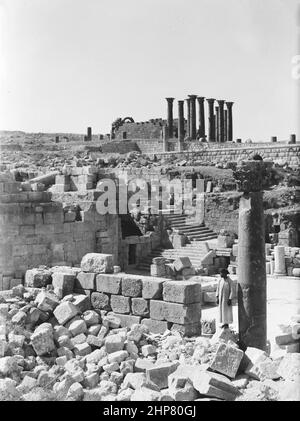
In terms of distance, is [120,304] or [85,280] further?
[85,280]

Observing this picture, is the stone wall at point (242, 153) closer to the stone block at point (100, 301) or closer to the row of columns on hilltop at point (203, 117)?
the row of columns on hilltop at point (203, 117)

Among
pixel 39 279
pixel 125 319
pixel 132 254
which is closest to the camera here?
pixel 125 319

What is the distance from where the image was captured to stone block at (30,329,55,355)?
8.48 m

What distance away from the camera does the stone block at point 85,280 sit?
10.6 m

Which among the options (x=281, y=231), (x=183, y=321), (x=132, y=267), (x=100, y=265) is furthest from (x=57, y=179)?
(x=183, y=321)

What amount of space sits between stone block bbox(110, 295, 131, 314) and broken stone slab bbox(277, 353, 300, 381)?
3.46 m

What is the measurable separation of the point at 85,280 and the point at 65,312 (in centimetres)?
129

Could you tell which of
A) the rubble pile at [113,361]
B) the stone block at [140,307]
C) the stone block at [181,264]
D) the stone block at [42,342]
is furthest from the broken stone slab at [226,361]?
the stone block at [181,264]

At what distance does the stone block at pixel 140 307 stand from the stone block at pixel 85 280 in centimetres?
96

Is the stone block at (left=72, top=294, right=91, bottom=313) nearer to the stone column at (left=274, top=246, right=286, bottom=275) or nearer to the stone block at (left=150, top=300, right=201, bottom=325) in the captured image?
the stone block at (left=150, top=300, right=201, bottom=325)

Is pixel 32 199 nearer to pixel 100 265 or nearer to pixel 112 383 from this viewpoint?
pixel 100 265

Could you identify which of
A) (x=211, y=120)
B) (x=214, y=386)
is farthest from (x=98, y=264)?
(x=211, y=120)

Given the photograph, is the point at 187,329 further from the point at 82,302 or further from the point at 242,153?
the point at 242,153

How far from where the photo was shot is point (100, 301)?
34.6 ft
